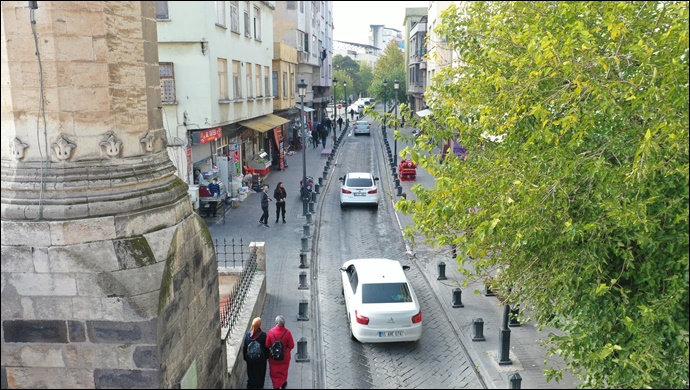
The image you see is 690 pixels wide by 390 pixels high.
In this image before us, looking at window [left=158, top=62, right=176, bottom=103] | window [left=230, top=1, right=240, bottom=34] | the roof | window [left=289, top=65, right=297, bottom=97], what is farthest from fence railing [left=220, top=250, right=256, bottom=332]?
window [left=289, top=65, right=297, bottom=97]

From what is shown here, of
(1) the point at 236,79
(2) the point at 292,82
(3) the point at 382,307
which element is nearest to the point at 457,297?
(3) the point at 382,307

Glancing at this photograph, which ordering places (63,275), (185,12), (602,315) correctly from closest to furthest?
1. (185,12)
2. (63,275)
3. (602,315)

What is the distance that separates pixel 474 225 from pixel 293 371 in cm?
431

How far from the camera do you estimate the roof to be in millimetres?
11643

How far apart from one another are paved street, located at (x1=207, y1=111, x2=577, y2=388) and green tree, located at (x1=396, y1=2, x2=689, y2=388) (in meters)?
2.20

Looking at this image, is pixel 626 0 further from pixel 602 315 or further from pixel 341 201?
pixel 341 201

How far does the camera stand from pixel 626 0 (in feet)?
21.5

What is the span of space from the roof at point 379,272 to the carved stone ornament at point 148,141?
23.2 feet

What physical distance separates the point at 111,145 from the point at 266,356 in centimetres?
429

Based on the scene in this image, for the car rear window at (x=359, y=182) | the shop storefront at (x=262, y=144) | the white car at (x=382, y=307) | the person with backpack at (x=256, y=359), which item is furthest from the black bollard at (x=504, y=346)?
the shop storefront at (x=262, y=144)

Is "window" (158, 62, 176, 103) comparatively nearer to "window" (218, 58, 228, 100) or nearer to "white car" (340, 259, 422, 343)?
"window" (218, 58, 228, 100)

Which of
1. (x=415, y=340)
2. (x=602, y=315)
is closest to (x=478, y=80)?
(x=602, y=315)

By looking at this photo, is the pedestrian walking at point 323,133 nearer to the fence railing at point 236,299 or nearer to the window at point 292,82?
the window at point 292,82

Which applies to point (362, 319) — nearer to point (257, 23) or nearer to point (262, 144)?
point (257, 23)
